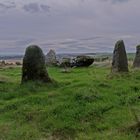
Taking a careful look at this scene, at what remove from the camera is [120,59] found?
956 inches

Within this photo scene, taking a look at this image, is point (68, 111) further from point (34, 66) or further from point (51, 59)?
point (51, 59)

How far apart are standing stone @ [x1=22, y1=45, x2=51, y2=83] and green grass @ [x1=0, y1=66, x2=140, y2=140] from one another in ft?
2.37

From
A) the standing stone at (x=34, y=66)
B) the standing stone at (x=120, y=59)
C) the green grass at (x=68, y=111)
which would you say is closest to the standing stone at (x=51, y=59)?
the standing stone at (x=120, y=59)


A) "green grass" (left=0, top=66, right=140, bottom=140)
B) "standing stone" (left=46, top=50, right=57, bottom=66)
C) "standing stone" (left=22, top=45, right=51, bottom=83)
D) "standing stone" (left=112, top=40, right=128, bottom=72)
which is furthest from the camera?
"standing stone" (left=46, top=50, right=57, bottom=66)

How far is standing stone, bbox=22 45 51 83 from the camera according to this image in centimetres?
1955

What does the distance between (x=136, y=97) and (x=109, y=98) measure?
1030 mm

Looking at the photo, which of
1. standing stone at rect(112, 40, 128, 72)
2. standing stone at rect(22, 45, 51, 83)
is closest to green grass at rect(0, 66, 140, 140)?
standing stone at rect(22, 45, 51, 83)

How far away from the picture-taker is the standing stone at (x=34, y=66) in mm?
19547

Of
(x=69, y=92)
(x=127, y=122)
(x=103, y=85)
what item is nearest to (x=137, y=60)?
(x=103, y=85)

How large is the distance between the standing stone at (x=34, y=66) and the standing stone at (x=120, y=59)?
586cm

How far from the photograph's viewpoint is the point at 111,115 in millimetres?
13227

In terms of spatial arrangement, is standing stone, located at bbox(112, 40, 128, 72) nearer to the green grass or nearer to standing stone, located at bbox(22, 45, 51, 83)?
the green grass

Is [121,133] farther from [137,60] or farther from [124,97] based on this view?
[137,60]

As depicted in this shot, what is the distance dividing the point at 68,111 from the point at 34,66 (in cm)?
643
